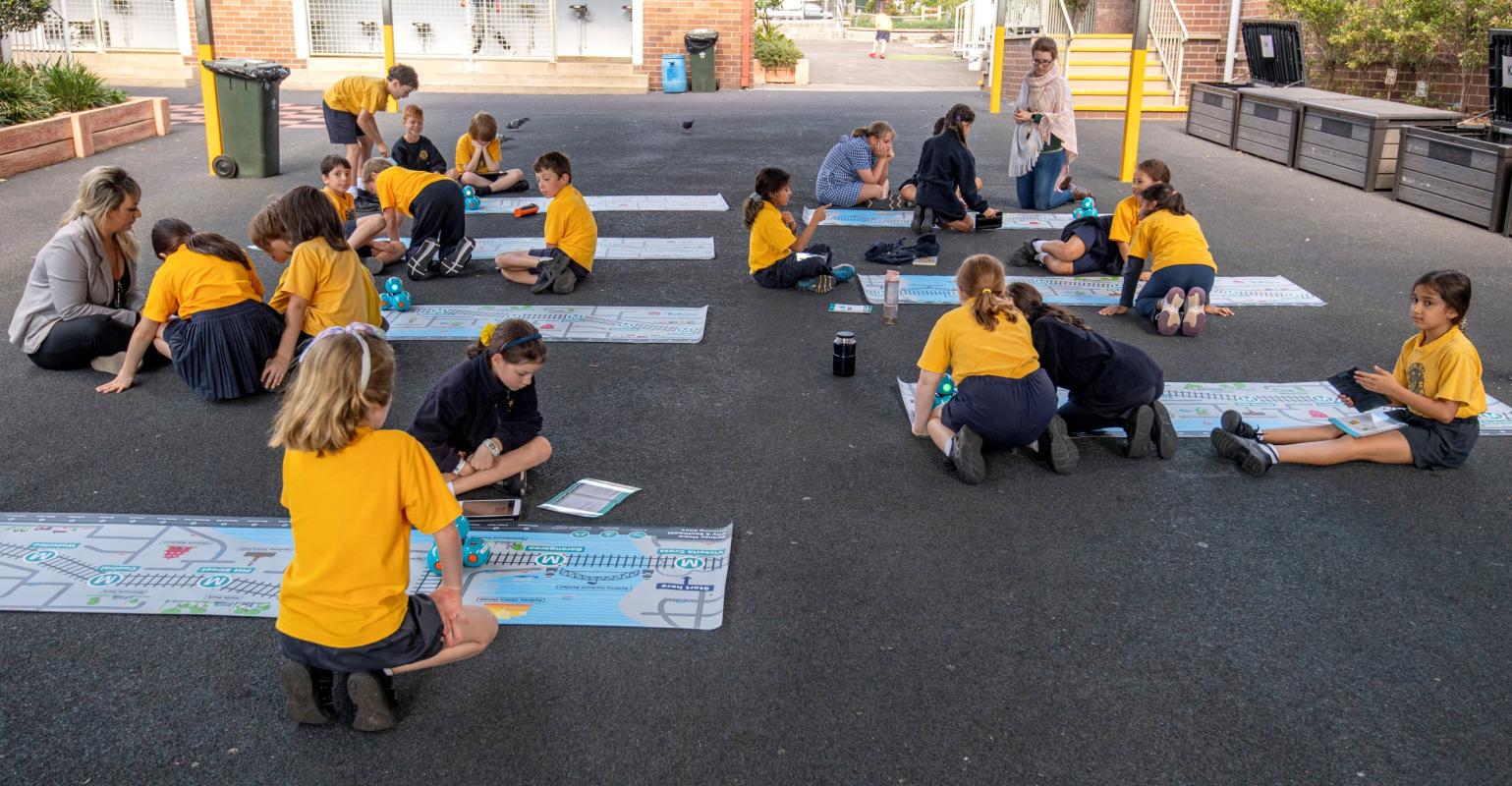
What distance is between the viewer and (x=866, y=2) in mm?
62688

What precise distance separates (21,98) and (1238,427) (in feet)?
45.7

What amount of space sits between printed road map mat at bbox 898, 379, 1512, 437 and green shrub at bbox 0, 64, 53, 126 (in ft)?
38.7

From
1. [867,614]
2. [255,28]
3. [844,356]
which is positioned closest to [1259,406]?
[844,356]

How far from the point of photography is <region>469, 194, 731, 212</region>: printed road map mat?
38.8 ft

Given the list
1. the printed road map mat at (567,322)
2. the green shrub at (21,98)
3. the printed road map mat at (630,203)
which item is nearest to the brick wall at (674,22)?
the green shrub at (21,98)

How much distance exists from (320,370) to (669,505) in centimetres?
215

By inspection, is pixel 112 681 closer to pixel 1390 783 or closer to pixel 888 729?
pixel 888 729

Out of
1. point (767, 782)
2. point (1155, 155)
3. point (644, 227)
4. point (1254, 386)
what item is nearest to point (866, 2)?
point (1155, 155)

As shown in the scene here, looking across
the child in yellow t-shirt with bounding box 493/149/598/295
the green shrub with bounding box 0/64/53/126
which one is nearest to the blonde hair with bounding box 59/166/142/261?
the child in yellow t-shirt with bounding box 493/149/598/295

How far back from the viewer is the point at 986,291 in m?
5.52

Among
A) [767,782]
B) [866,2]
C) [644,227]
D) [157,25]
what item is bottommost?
[767,782]

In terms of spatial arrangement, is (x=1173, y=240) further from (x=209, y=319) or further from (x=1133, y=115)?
(x=1133, y=115)

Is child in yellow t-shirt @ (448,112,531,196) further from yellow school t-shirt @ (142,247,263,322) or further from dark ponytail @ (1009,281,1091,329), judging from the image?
dark ponytail @ (1009,281,1091,329)

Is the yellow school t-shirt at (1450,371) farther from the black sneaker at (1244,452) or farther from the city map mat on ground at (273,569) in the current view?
the city map mat on ground at (273,569)
